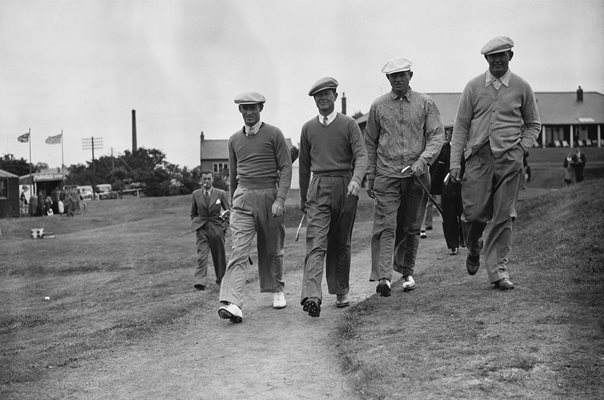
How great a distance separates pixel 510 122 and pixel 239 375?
3683mm

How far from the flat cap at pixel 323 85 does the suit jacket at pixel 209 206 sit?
4.76 m

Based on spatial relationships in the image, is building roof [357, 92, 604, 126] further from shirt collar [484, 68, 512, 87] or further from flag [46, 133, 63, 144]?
shirt collar [484, 68, 512, 87]

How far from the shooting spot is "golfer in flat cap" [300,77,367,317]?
713 cm

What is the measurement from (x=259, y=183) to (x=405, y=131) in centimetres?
162

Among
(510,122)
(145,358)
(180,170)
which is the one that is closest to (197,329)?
(145,358)

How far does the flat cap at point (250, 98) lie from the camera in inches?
288

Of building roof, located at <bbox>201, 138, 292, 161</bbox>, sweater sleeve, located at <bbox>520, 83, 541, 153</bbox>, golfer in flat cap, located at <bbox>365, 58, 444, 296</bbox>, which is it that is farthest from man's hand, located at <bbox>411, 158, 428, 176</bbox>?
building roof, located at <bbox>201, 138, 292, 161</bbox>

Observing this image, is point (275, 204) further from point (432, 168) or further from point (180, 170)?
point (180, 170)

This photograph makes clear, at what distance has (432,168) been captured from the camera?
9195mm

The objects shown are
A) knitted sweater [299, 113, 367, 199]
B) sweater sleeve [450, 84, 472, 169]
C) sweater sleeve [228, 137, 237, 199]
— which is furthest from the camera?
sweater sleeve [228, 137, 237, 199]

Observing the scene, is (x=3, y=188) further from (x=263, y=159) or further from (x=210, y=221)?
(x=263, y=159)

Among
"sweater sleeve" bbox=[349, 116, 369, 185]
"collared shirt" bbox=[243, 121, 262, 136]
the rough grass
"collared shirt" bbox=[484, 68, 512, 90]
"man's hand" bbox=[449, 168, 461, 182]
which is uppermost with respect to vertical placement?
"collared shirt" bbox=[484, 68, 512, 90]

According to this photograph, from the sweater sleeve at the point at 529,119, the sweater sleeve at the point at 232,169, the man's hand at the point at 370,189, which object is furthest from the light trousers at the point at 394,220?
the sweater sleeve at the point at 232,169

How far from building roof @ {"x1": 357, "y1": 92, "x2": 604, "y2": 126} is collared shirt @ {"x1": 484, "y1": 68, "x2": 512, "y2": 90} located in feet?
170
